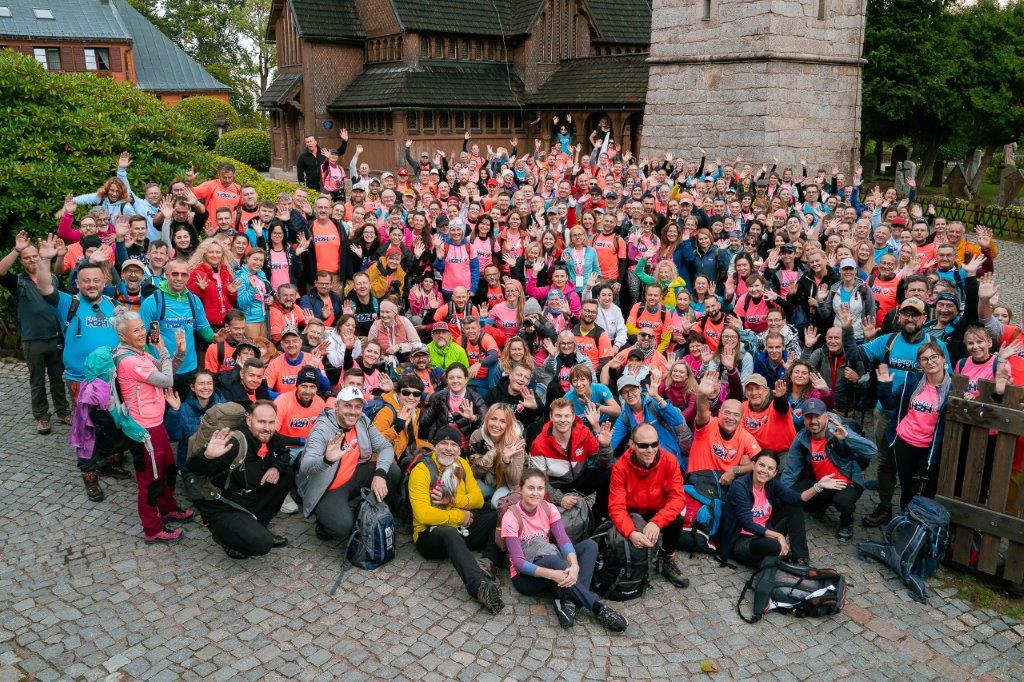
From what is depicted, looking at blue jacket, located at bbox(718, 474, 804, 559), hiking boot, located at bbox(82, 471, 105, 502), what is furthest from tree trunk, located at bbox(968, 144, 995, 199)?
hiking boot, located at bbox(82, 471, 105, 502)

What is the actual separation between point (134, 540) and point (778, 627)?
5553 millimetres

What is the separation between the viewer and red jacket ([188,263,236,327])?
912 cm

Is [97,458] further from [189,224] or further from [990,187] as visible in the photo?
[990,187]

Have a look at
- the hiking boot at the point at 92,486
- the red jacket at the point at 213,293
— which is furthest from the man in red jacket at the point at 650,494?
the red jacket at the point at 213,293

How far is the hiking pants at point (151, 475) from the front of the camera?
22.7 feet

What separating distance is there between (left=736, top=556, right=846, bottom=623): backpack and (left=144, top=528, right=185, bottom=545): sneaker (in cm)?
488

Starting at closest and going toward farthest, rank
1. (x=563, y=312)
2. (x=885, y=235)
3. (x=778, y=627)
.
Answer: (x=778, y=627), (x=563, y=312), (x=885, y=235)

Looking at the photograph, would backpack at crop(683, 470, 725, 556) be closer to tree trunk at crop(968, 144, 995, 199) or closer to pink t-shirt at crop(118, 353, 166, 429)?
pink t-shirt at crop(118, 353, 166, 429)

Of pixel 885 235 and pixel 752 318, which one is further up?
pixel 885 235

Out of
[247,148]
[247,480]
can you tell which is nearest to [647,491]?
[247,480]

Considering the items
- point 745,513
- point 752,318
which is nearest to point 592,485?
point 745,513

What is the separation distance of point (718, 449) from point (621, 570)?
1629mm

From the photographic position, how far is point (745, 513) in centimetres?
688

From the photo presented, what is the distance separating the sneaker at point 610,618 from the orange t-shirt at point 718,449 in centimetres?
184
